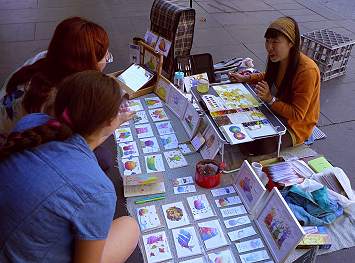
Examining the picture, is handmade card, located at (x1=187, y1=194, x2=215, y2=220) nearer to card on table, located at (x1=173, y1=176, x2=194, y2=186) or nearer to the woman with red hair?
card on table, located at (x1=173, y1=176, x2=194, y2=186)

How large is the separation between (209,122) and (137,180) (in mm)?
696

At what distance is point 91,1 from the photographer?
22.2 feet

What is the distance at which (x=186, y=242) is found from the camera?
2.16m

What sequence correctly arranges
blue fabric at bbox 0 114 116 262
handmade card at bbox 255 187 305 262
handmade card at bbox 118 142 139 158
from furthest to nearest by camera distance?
handmade card at bbox 118 142 139 158 → handmade card at bbox 255 187 305 262 → blue fabric at bbox 0 114 116 262

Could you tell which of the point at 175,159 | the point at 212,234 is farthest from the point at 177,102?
the point at 212,234

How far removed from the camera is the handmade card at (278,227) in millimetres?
1948

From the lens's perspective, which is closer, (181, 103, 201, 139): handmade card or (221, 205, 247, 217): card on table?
(221, 205, 247, 217): card on table

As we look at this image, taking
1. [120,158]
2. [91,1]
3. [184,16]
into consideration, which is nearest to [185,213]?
[120,158]

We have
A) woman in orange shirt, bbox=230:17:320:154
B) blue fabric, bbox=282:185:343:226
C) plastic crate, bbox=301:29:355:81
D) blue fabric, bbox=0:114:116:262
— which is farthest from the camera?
plastic crate, bbox=301:29:355:81

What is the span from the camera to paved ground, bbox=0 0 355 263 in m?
3.55

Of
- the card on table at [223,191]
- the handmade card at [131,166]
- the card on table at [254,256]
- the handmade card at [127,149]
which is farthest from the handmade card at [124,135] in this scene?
the card on table at [254,256]

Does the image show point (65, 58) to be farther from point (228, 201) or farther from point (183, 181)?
point (228, 201)

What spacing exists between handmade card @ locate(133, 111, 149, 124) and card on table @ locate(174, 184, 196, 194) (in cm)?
87

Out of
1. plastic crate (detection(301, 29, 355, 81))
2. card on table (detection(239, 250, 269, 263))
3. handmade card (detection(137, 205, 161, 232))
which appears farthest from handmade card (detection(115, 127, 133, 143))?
plastic crate (detection(301, 29, 355, 81))
